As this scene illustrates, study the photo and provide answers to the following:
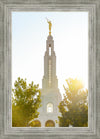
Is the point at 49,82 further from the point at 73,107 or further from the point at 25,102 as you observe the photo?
the point at 73,107

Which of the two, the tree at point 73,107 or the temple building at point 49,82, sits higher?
the temple building at point 49,82

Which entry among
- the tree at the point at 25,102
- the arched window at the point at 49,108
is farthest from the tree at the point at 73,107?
the tree at the point at 25,102

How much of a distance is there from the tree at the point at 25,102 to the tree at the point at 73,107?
14.0 inches

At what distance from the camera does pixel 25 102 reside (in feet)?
7.41

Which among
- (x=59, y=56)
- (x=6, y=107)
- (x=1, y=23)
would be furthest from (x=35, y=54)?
(x=6, y=107)

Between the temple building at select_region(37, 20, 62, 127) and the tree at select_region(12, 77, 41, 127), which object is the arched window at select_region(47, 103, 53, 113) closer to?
the temple building at select_region(37, 20, 62, 127)

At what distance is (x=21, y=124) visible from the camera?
2064mm

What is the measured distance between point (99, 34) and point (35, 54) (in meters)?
0.91

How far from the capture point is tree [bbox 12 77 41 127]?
211cm

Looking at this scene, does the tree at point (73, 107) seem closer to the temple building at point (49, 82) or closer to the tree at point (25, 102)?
the temple building at point (49, 82)

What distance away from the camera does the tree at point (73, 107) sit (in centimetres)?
225

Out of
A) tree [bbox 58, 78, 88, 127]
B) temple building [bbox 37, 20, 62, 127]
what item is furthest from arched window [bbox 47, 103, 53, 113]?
tree [bbox 58, 78, 88, 127]

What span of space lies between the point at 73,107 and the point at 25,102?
0.75m

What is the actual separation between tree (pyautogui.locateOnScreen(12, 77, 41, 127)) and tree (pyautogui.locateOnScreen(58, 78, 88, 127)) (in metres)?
0.36
